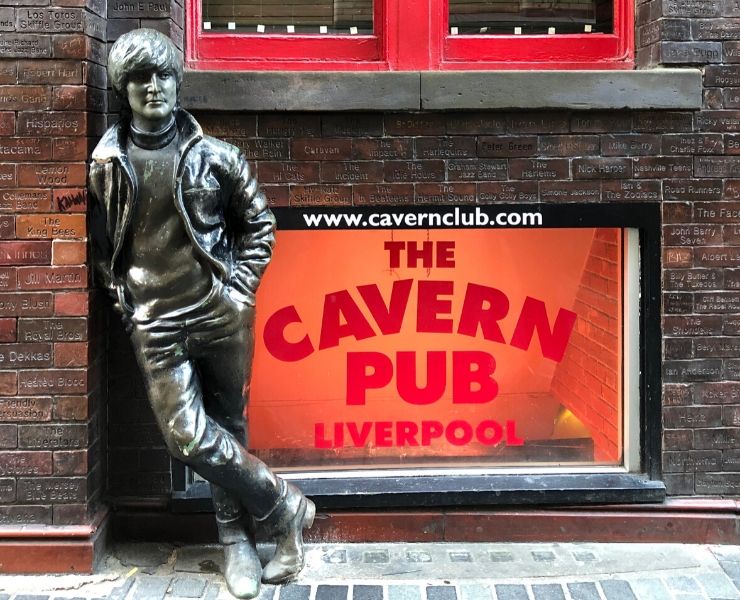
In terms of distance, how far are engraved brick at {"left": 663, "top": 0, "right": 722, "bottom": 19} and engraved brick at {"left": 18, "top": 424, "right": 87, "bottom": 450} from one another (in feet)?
12.1

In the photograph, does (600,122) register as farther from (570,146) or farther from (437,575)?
(437,575)

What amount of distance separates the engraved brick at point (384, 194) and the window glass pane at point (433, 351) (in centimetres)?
33

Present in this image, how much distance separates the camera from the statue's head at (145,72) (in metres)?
3.32

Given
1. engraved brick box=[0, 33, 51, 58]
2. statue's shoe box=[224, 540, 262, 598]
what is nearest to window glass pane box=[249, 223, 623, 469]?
statue's shoe box=[224, 540, 262, 598]

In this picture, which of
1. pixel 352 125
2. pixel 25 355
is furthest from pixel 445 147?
pixel 25 355

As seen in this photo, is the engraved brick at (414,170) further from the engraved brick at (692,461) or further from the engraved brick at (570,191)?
the engraved brick at (692,461)

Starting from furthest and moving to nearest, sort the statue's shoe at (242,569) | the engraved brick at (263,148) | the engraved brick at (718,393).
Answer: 1. the engraved brick at (718,393)
2. the engraved brick at (263,148)
3. the statue's shoe at (242,569)

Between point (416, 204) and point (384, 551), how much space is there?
6.03 feet

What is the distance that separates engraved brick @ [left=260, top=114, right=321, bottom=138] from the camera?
4.21m

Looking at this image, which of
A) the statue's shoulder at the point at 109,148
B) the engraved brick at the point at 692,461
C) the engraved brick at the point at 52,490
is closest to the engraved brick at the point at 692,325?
the engraved brick at the point at 692,461

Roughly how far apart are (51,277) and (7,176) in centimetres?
53

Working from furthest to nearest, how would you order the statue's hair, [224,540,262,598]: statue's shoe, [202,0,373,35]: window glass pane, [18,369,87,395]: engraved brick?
[202,0,373,35]: window glass pane, [18,369,87,395]: engraved brick, [224,540,262,598]: statue's shoe, the statue's hair

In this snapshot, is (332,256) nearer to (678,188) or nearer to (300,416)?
(300,416)

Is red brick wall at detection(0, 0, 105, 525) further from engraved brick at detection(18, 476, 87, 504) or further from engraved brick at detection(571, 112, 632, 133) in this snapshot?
engraved brick at detection(571, 112, 632, 133)
